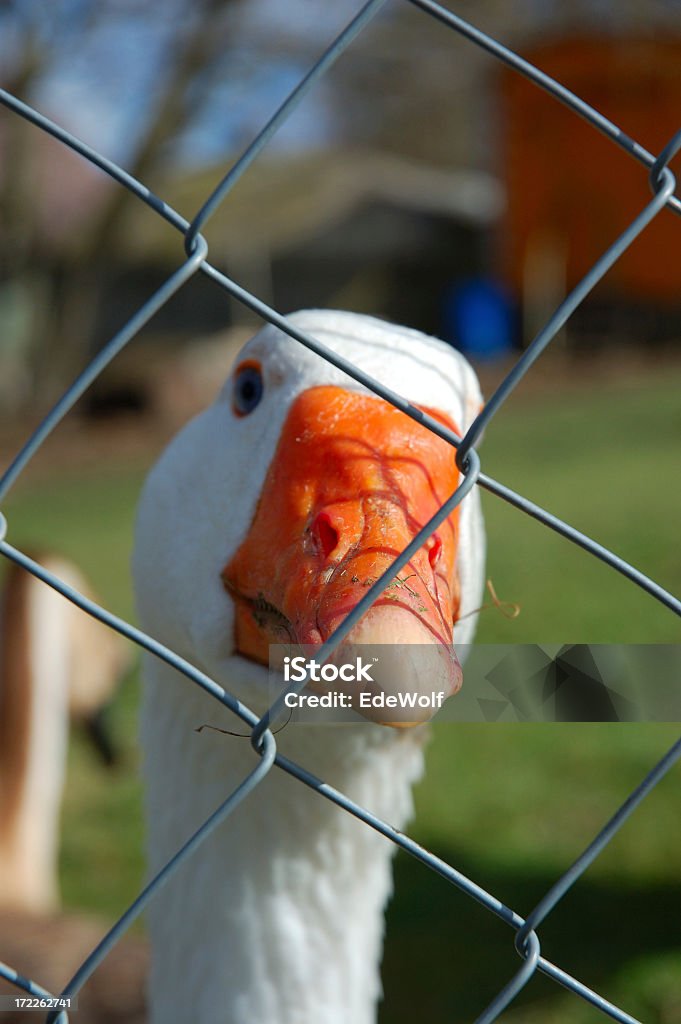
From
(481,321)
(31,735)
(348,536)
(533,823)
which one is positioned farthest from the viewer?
(481,321)

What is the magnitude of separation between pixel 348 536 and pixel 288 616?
141mm

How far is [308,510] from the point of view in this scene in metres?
1.40

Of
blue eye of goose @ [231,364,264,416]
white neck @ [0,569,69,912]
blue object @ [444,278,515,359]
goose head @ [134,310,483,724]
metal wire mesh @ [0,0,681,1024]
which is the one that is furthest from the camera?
blue object @ [444,278,515,359]

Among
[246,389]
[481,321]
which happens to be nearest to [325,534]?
[246,389]

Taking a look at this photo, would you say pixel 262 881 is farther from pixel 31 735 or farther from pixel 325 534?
pixel 31 735

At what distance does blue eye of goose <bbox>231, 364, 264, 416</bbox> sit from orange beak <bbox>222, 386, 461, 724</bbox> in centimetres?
17

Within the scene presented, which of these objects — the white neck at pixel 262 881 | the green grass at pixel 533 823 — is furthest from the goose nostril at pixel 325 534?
the green grass at pixel 533 823

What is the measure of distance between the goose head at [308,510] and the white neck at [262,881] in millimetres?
268

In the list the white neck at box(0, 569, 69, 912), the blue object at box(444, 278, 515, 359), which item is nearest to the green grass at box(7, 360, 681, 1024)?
the white neck at box(0, 569, 69, 912)

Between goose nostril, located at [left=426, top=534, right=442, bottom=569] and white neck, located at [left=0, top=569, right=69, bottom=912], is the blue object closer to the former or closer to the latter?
white neck, located at [left=0, top=569, right=69, bottom=912]

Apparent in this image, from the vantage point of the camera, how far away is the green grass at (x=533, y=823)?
3537 millimetres

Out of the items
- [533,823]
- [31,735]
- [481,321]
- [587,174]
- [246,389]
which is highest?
[587,174]

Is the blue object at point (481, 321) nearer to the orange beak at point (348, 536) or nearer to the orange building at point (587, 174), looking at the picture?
the orange building at point (587, 174)

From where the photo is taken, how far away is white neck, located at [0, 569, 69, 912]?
3846mm
